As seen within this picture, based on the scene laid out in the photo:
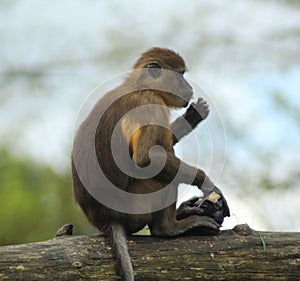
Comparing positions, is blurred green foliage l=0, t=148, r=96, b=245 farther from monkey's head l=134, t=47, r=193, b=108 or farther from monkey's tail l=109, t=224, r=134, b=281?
monkey's tail l=109, t=224, r=134, b=281

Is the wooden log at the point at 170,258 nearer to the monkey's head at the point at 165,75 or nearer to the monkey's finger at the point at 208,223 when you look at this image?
the monkey's finger at the point at 208,223

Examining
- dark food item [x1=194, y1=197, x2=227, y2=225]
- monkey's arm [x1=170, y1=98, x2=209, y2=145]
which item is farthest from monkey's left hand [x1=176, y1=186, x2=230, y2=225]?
monkey's arm [x1=170, y1=98, x2=209, y2=145]

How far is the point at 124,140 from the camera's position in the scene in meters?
5.95

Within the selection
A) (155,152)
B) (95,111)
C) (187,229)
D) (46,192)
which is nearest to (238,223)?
(187,229)

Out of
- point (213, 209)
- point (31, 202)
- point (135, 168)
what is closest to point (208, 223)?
point (213, 209)

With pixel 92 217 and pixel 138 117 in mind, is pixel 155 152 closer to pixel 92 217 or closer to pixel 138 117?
pixel 138 117

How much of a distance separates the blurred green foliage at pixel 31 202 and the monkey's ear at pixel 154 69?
6.66 m

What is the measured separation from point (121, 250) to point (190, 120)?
4.56 ft

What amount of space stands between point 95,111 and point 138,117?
0.35 m

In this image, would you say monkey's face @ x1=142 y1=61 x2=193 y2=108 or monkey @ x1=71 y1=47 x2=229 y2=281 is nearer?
monkey @ x1=71 y1=47 x2=229 y2=281

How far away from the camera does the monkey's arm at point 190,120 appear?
20.8 ft

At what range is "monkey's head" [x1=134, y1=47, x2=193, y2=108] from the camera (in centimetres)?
648

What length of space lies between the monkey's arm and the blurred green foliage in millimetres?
6731

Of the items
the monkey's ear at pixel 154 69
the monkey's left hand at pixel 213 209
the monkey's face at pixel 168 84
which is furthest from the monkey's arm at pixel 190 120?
the monkey's left hand at pixel 213 209
